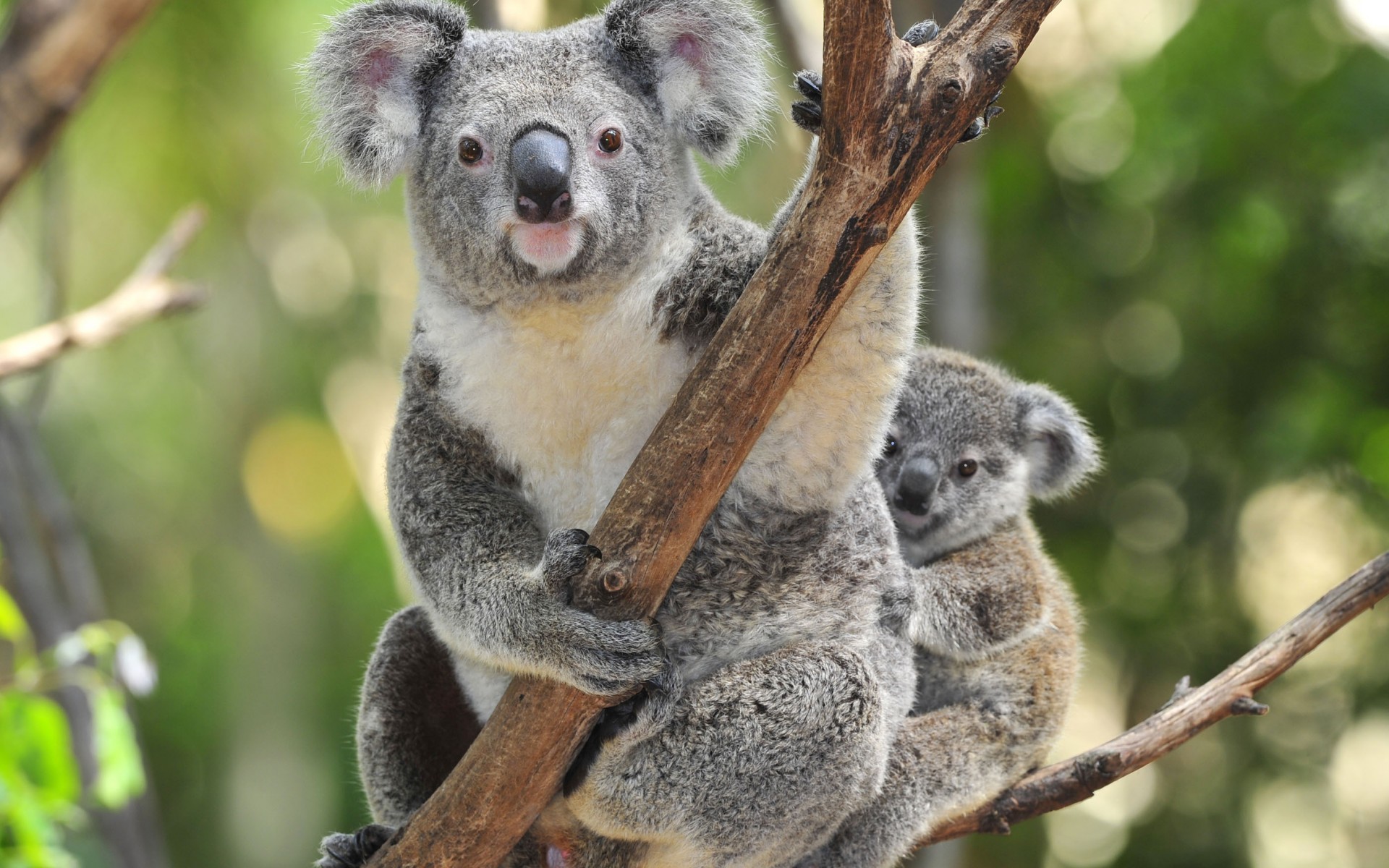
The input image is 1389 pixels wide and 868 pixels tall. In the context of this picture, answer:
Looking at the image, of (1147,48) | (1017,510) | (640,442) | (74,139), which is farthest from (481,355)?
(74,139)

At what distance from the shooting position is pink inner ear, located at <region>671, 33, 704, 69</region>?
9.25ft

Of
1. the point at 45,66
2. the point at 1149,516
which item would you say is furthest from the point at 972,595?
the point at 1149,516

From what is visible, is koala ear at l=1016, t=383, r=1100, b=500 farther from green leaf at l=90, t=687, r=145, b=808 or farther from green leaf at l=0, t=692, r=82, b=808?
green leaf at l=0, t=692, r=82, b=808

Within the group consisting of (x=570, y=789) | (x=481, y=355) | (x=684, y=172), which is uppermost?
(x=684, y=172)

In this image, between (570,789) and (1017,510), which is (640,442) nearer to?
(570,789)

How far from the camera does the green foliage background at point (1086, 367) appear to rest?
21.4 ft

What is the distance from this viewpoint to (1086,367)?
7480 millimetres

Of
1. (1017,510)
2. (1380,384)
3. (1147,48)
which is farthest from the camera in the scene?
(1147,48)

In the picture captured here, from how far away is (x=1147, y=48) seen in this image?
7.91 metres

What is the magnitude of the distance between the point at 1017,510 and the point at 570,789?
1813mm

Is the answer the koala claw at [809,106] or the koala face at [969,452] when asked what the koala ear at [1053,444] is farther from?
the koala claw at [809,106]

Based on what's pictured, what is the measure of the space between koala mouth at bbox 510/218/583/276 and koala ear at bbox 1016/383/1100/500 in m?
2.00

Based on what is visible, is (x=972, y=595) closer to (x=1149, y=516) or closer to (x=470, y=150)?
(x=470, y=150)

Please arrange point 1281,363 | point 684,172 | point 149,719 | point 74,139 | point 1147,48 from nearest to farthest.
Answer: point 684,172 → point 1281,363 → point 1147,48 → point 74,139 → point 149,719
